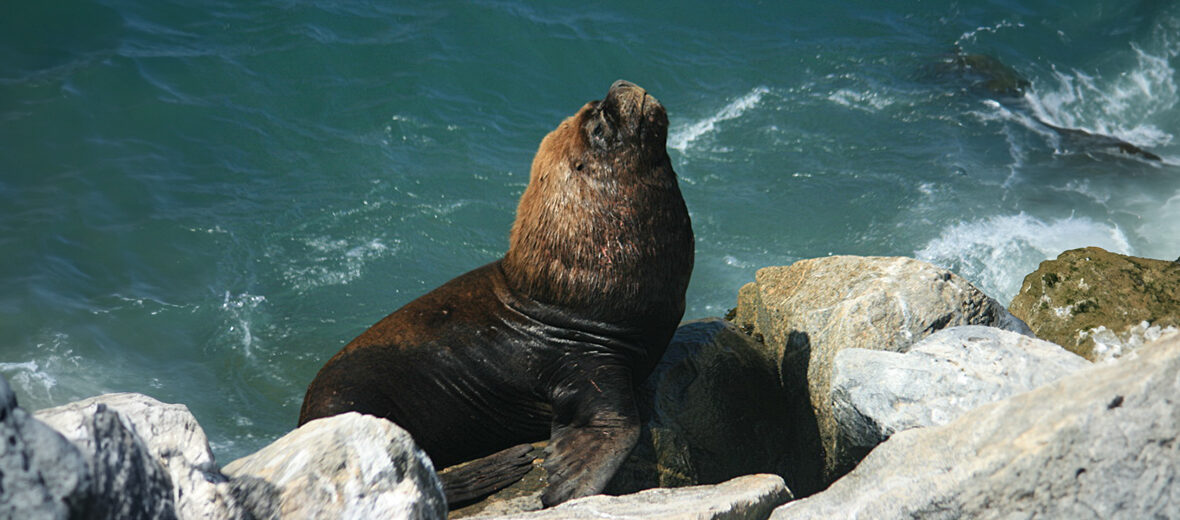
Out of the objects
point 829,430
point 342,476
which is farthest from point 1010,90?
point 342,476

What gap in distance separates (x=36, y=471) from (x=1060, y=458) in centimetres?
296

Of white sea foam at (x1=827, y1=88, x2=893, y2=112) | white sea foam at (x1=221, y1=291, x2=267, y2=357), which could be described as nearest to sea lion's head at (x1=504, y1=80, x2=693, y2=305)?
white sea foam at (x1=221, y1=291, x2=267, y2=357)

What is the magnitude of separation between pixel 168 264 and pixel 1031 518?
10.6 meters

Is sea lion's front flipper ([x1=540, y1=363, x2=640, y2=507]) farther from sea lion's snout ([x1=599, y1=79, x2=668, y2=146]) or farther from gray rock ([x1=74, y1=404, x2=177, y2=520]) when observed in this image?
gray rock ([x1=74, y1=404, x2=177, y2=520])

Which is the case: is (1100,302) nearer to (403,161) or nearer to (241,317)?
(241,317)

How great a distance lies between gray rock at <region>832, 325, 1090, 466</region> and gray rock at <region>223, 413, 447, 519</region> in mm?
2224

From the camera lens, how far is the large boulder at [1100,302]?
5.71m

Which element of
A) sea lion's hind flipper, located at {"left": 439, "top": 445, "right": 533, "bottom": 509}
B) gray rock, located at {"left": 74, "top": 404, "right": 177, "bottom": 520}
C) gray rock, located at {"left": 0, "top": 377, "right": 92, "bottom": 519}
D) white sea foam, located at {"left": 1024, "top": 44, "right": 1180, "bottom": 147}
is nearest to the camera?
gray rock, located at {"left": 0, "top": 377, "right": 92, "bottom": 519}

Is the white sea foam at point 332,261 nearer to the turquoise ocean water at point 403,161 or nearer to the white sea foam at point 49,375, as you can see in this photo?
the turquoise ocean water at point 403,161

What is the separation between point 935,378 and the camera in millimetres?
4508

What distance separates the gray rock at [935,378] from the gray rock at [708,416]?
3.58 ft

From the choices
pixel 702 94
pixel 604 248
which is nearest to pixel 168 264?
pixel 604 248

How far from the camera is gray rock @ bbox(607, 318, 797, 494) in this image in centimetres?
560

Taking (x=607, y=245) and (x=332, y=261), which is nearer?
(x=607, y=245)
